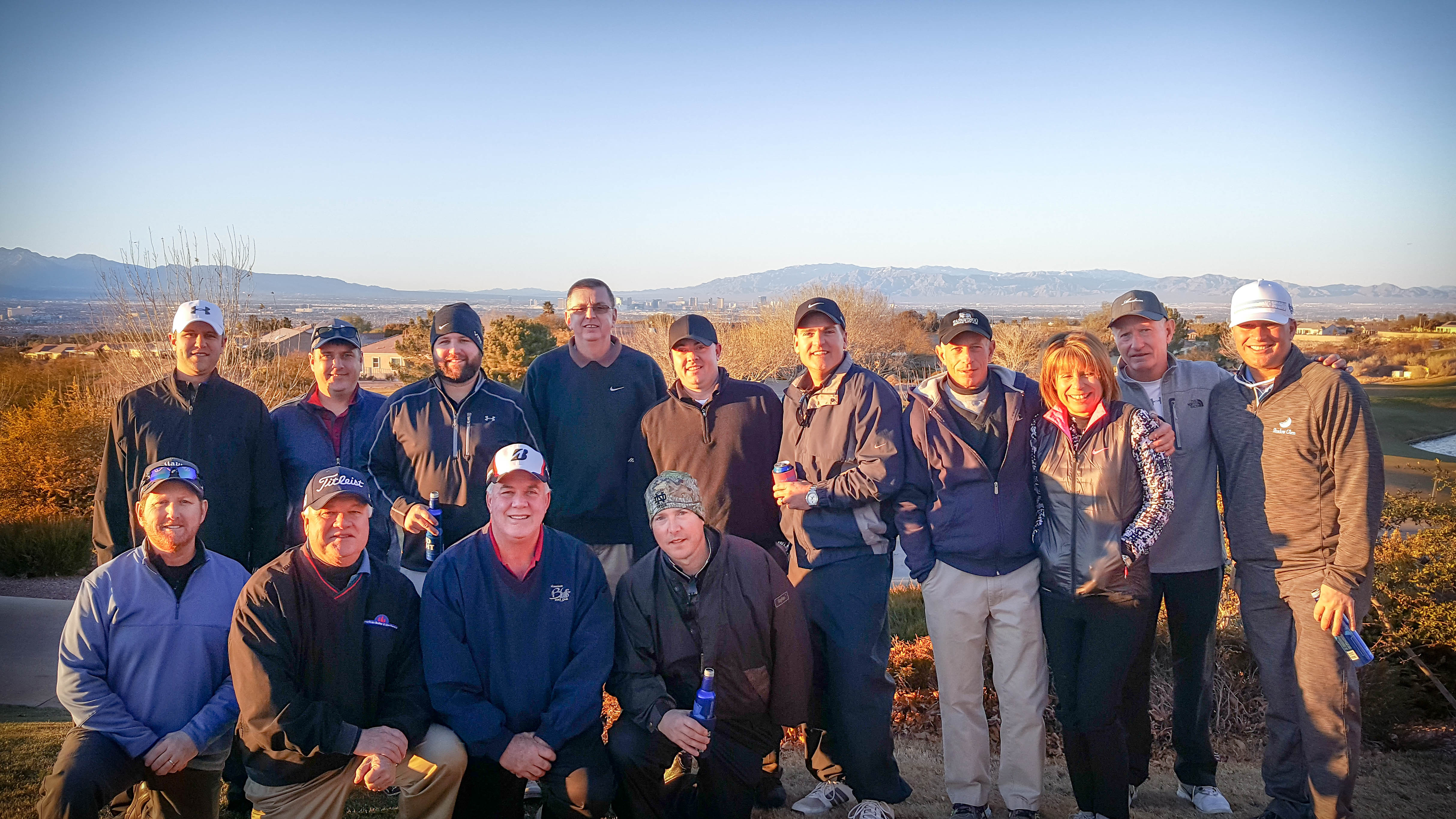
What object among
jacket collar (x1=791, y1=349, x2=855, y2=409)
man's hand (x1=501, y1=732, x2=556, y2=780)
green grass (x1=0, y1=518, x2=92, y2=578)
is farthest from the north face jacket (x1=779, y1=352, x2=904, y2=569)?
green grass (x1=0, y1=518, x2=92, y2=578)

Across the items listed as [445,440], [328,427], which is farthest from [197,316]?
[445,440]

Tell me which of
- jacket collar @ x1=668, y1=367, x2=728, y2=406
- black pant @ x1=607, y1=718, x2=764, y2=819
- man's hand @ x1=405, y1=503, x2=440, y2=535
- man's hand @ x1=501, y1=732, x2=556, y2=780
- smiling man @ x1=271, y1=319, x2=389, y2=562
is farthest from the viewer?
smiling man @ x1=271, y1=319, x2=389, y2=562

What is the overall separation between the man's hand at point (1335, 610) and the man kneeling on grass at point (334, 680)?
4436mm

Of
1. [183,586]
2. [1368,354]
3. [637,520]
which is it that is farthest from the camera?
[1368,354]

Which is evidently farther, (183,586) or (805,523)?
(805,523)

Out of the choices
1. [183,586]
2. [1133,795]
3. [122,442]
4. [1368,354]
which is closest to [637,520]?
[183,586]

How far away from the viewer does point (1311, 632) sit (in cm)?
450

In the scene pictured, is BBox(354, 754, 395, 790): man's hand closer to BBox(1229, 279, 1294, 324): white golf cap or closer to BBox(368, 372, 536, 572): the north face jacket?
BBox(368, 372, 536, 572): the north face jacket

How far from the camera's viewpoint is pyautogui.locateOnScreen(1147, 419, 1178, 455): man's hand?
446 cm

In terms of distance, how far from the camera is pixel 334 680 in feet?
13.3

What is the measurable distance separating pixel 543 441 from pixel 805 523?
2.02m

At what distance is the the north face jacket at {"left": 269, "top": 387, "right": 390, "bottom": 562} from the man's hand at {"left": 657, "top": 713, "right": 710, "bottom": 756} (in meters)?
2.34

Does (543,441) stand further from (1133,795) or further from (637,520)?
(1133,795)

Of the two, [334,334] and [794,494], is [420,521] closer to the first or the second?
[334,334]
